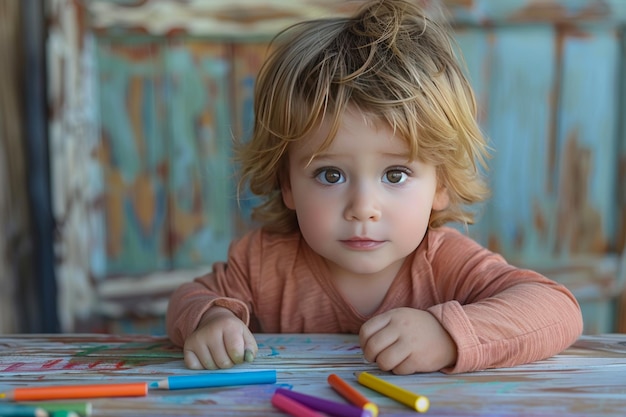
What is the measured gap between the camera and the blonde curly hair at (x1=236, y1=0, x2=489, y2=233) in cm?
100

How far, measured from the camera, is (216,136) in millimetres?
2045

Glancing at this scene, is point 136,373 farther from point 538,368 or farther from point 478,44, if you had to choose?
point 478,44

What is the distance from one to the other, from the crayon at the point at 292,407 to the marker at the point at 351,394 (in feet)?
0.15

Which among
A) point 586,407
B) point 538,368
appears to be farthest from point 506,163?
point 586,407

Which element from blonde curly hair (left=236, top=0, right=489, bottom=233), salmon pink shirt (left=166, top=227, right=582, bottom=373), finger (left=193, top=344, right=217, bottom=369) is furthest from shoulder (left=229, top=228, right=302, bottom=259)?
finger (left=193, top=344, right=217, bottom=369)

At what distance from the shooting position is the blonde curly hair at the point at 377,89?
3.28ft

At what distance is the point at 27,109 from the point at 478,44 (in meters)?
1.23

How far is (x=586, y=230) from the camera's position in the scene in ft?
6.87

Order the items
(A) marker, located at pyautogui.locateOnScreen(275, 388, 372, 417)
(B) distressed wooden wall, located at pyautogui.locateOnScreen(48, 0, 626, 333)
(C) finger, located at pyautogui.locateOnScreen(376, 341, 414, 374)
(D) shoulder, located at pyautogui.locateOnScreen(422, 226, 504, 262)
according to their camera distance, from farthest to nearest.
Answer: (B) distressed wooden wall, located at pyautogui.locateOnScreen(48, 0, 626, 333) → (D) shoulder, located at pyautogui.locateOnScreen(422, 226, 504, 262) → (C) finger, located at pyautogui.locateOnScreen(376, 341, 414, 374) → (A) marker, located at pyautogui.locateOnScreen(275, 388, 372, 417)

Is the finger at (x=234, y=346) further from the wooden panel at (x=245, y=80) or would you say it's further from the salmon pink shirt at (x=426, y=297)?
the wooden panel at (x=245, y=80)

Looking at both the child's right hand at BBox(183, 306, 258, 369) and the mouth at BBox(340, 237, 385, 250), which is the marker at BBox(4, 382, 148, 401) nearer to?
the child's right hand at BBox(183, 306, 258, 369)

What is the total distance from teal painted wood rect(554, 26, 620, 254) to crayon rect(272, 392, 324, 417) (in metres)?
1.51

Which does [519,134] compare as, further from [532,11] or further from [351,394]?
[351,394]

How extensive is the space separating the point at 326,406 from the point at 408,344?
16 centimetres
